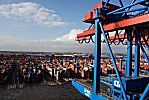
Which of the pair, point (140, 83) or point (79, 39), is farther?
point (79, 39)

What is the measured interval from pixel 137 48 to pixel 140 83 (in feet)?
18.5

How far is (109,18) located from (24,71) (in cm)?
6153

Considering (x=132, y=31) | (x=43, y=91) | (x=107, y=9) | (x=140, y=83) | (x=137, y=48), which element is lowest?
(x=43, y=91)

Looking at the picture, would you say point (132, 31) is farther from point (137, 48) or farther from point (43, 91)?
point (43, 91)

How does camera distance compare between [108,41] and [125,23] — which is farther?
[108,41]

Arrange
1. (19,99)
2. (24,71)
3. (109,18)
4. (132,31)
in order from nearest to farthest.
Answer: (109,18), (132,31), (19,99), (24,71)

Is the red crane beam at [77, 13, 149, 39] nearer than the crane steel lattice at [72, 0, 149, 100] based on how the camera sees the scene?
Yes

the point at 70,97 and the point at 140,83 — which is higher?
the point at 140,83

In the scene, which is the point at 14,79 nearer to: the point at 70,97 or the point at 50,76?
the point at 50,76

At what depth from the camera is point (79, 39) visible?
995 inches

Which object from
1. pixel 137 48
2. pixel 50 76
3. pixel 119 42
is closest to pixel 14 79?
pixel 50 76

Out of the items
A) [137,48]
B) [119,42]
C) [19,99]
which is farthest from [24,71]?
[137,48]

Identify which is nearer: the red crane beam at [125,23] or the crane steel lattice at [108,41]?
the red crane beam at [125,23]

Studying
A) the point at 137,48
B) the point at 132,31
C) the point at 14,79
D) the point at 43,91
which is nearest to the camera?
the point at 132,31
